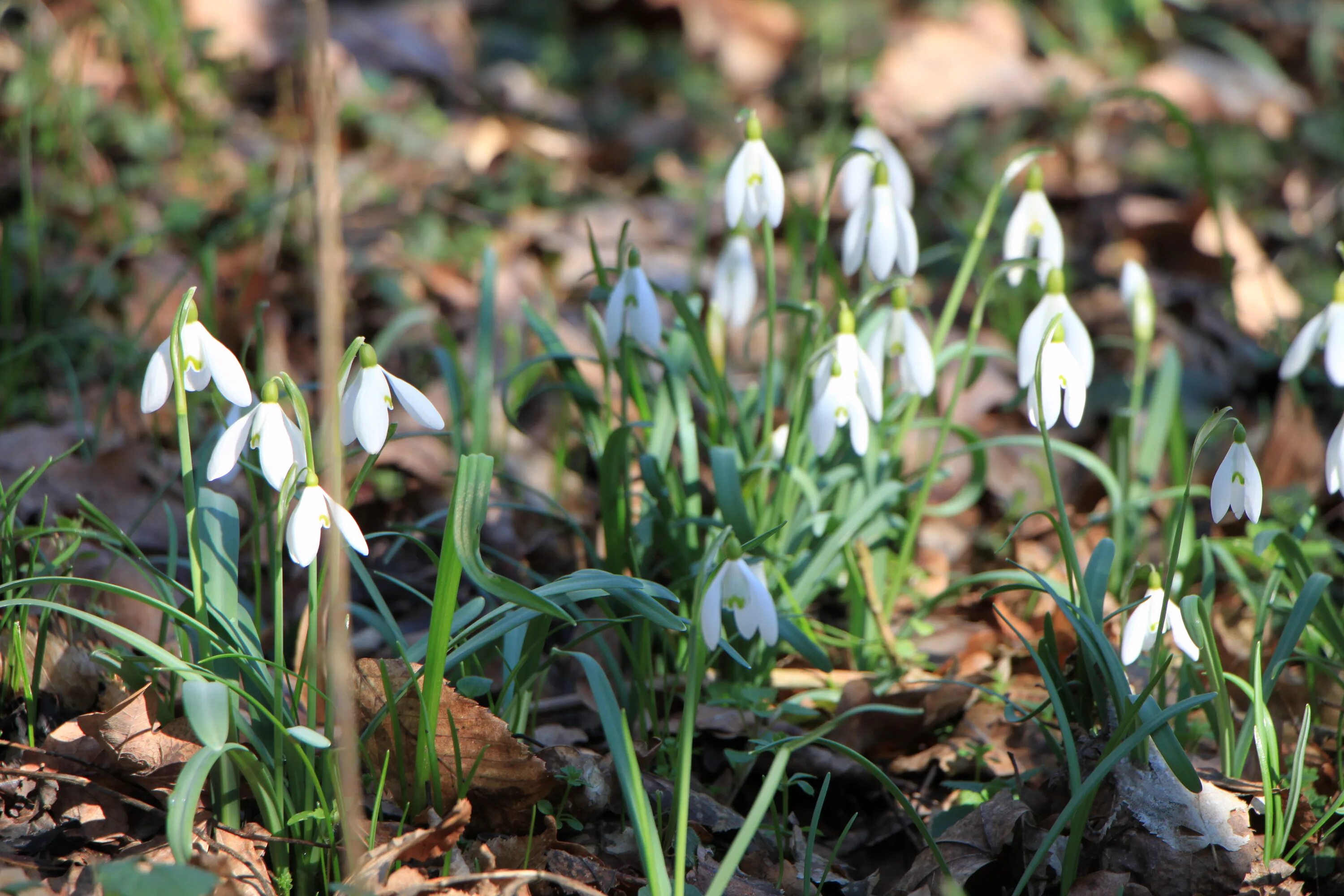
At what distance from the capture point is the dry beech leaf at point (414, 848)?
1254 mm

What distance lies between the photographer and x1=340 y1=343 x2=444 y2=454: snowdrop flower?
1245mm

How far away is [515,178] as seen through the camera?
3955 mm

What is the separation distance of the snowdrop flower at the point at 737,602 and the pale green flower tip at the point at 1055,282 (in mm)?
737

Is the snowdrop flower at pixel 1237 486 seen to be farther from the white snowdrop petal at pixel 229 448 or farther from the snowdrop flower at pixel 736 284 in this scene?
the white snowdrop petal at pixel 229 448

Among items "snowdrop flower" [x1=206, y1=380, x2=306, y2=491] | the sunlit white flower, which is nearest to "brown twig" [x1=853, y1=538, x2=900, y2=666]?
the sunlit white flower

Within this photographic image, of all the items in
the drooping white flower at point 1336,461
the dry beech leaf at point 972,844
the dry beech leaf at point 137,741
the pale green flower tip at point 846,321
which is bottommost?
the dry beech leaf at point 972,844

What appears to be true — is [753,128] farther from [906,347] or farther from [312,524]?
[312,524]

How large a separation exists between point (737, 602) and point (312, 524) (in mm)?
518

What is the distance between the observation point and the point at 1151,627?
58.0 inches

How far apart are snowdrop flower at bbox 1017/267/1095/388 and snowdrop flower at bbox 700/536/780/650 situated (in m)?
0.65

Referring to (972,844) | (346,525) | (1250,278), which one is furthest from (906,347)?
(1250,278)

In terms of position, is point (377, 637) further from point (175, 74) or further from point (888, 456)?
point (175, 74)

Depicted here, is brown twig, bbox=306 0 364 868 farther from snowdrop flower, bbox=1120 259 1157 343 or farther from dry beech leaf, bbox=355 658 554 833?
snowdrop flower, bbox=1120 259 1157 343

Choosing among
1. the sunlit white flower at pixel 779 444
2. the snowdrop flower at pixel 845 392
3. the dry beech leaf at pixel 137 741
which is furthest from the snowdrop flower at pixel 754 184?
the dry beech leaf at pixel 137 741
